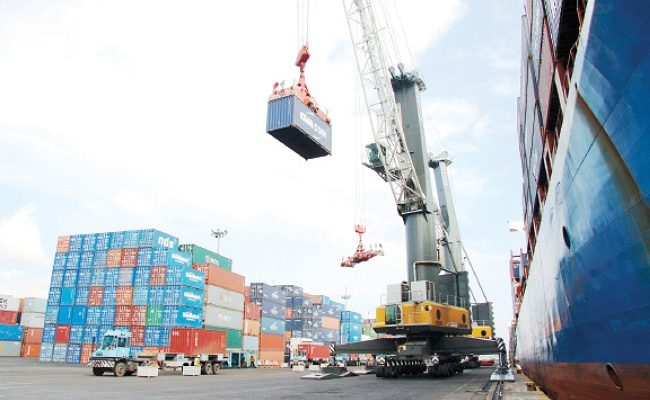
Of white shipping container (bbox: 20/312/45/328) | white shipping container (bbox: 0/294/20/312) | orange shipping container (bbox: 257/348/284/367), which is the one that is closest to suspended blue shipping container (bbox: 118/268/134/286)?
orange shipping container (bbox: 257/348/284/367)

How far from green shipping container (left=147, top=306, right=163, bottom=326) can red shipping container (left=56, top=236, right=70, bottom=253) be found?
1241cm

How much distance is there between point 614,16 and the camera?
3504 millimetres

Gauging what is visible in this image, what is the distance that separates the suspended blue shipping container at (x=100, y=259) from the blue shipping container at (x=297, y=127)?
26621mm

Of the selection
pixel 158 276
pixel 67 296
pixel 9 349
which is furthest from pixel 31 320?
pixel 158 276

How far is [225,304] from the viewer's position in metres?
41.5

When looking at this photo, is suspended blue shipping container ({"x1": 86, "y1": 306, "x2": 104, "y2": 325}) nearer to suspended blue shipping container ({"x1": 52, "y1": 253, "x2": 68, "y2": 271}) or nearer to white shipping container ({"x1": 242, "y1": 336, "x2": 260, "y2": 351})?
suspended blue shipping container ({"x1": 52, "y1": 253, "x2": 68, "y2": 271})

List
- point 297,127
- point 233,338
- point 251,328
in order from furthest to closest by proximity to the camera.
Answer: point 251,328
point 233,338
point 297,127

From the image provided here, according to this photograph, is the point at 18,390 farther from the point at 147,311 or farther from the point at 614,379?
the point at 147,311

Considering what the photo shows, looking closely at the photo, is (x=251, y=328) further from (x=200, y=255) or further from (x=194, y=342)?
(x=194, y=342)

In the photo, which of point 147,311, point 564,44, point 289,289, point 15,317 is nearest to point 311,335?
point 289,289

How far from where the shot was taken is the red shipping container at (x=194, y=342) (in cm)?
2859

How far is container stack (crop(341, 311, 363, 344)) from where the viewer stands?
78450 millimetres

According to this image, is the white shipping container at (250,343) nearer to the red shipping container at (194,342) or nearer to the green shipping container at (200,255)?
the green shipping container at (200,255)

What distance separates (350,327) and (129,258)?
51.3 m
